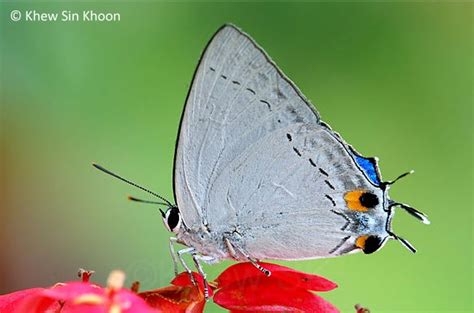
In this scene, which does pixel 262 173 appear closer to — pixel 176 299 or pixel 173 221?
pixel 173 221

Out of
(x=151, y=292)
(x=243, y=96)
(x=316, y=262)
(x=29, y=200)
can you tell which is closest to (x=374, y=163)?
(x=243, y=96)

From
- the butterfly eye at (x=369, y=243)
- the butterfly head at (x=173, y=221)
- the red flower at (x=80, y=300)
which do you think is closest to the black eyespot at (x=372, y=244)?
the butterfly eye at (x=369, y=243)

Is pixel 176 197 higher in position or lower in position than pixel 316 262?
lower

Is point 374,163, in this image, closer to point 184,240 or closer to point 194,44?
point 184,240

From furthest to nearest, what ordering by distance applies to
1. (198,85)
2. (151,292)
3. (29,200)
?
1. (29,200)
2. (198,85)
3. (151,292)

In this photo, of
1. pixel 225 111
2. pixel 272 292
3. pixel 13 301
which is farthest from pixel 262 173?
pixel 13 301

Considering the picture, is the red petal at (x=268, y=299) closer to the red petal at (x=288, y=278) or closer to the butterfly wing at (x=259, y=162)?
the red petal at (x=288, y=278)
